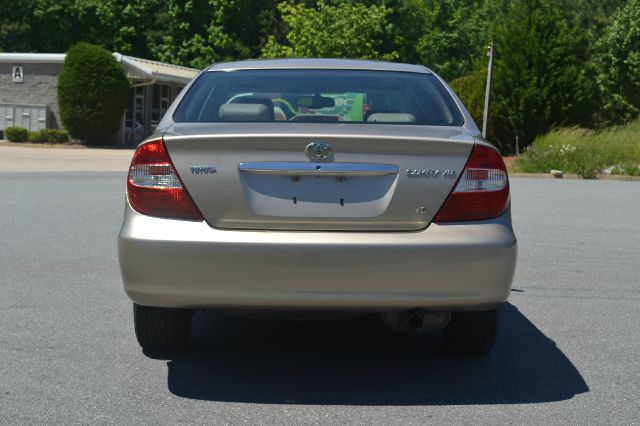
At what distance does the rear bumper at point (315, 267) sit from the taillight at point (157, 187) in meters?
0.06

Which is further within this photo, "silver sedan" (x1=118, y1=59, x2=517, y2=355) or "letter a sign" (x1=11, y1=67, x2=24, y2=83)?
"letter a sign" (x1=11, y1=67, x2=24, y2=83)

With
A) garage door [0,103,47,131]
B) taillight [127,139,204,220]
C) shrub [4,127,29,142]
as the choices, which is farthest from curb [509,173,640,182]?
taillight [127,139,204,220]

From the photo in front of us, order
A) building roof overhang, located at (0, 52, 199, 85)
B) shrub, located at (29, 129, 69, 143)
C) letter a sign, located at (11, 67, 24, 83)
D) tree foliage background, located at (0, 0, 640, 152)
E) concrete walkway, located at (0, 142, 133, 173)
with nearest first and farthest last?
concrete walkway, located at (0, 142, 133, 173), tree foliage background, located at (0, 0, 640, 152), shrub, located at (29, 129, 69, 143), building roof overhang, located at (0, 52, 199, 85), letter a sign, located at (11, 67, 24, 83)

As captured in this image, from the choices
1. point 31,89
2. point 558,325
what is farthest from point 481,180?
point 31,89

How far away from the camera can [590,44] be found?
57.8 m

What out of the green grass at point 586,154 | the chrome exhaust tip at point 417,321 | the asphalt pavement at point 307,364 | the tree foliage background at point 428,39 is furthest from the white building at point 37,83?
the chrome exhaust tip at point 417,321

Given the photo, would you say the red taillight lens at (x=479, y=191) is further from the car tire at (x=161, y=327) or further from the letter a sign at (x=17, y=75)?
the letter a sign at (x=17, y=75)

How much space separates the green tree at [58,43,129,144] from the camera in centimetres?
3603

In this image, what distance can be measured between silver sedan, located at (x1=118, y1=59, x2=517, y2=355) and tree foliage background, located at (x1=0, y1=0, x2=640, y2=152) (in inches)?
1252

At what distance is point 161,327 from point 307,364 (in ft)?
2.54

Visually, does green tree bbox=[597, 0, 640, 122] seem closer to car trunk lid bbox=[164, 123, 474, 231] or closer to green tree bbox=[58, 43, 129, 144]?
green tree bbox=[58, 43, 129, 144]

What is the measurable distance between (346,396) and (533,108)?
1264 inches

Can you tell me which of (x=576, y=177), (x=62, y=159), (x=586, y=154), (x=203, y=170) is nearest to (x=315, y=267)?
(x=203, y=170)

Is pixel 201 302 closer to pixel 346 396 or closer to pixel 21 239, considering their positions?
pixel 346 396
